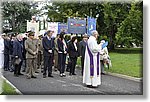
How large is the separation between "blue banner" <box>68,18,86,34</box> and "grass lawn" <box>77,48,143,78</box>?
83 centimetres

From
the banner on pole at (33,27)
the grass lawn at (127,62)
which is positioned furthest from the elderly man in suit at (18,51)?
the grass lawn at (127,62)

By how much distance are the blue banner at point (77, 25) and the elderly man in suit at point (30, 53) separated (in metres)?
0.96

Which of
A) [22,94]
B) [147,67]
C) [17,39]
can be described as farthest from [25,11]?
[147,67]

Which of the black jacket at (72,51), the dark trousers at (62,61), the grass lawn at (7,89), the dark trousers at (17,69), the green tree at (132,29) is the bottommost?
the grass lawn at (7,89)

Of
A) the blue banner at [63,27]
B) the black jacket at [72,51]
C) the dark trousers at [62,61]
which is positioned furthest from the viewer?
the black jacket at [72,51]

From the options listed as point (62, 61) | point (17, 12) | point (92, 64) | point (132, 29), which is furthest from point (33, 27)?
point (132, 29)

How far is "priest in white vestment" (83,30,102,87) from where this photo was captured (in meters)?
10.9

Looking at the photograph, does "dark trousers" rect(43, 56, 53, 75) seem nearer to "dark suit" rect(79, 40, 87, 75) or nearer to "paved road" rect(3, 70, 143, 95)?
"paved road" rect(3, 70, 143, 95)

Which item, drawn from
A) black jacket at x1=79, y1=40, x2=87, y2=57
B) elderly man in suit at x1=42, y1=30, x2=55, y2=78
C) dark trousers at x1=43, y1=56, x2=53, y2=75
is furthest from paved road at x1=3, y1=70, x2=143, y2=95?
black jacket at x1=79, y1=40, x2=87, y2=57

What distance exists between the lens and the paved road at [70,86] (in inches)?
416

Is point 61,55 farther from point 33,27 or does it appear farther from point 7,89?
point 7,89

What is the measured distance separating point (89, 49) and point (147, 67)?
4.41 feet

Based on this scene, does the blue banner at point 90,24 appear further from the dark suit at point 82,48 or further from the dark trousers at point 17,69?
the dark trousers at point 17,69

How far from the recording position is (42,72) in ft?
37.8
